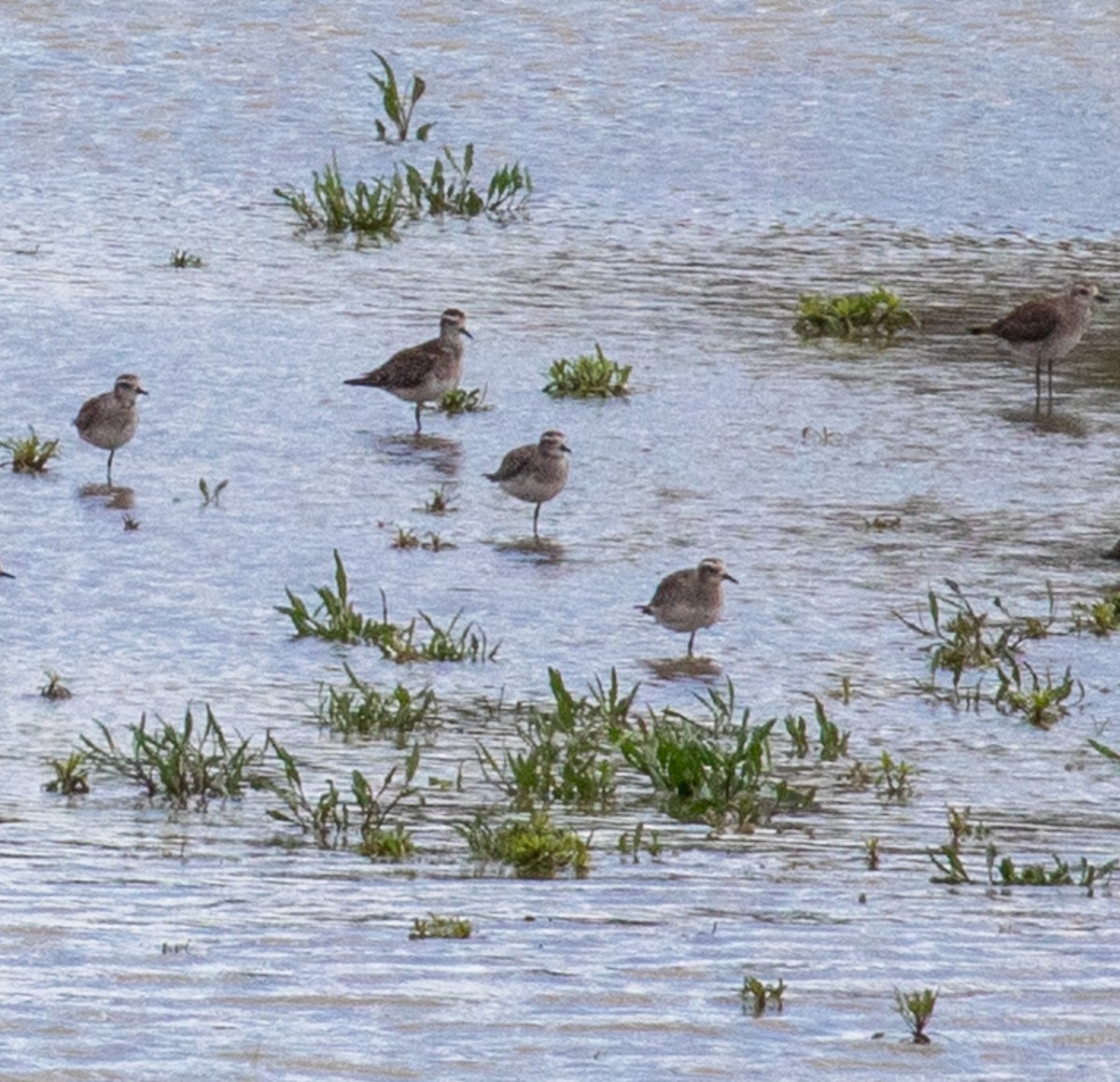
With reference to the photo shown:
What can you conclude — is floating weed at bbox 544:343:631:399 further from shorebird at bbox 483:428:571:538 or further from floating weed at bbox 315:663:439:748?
floating weed at bbox 315:663:439:748

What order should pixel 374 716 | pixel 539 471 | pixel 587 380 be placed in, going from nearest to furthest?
1. pixel 374 716
2. pixel 539 471
3. pixel 587 380

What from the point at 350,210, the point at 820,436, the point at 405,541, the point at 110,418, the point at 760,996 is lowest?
the point at 760,996

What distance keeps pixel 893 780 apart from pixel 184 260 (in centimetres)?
1096

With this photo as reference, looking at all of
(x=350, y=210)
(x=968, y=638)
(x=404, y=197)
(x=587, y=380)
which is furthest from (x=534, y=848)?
(x=404, y=197)

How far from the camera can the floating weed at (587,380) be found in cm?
1659

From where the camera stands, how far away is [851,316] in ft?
60.1

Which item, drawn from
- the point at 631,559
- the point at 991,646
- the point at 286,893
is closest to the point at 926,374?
the point at 631,559

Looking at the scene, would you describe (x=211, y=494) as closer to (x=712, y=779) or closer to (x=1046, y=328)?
(x=712, y=779)

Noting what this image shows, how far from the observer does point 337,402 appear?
16.6 metres

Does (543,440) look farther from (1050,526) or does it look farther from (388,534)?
(1050,526)

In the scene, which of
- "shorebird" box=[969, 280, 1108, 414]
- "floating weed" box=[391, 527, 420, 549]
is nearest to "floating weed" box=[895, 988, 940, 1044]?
"floating weed" box=[391, 527, 420, 549]

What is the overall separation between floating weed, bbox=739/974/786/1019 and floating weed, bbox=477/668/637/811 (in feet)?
6.27

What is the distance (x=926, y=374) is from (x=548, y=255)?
4.17m

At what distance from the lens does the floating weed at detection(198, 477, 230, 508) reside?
1402cm
